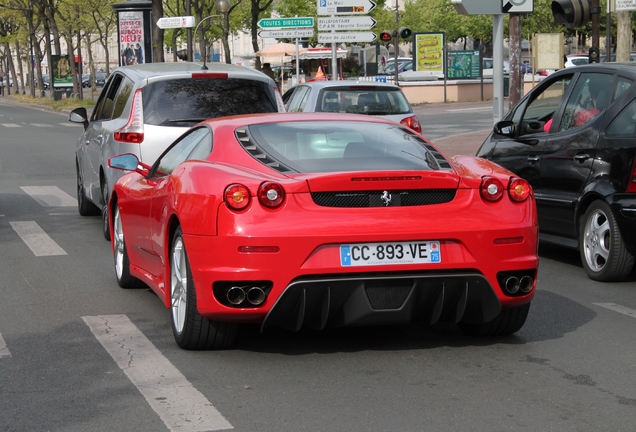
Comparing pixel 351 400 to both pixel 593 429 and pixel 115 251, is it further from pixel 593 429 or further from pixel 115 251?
pixel 115 251

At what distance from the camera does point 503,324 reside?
21.9ft

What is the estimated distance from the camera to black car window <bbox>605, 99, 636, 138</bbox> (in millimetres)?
8828

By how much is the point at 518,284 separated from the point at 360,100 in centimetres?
1171

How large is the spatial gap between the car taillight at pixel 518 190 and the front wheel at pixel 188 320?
5.49 ft

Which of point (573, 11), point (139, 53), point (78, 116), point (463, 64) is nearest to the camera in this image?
point (78, 116)

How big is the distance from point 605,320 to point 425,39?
42.0 m

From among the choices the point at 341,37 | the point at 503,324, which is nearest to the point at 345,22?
the point at 341,37

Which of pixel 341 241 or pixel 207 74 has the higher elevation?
pixel 207 74

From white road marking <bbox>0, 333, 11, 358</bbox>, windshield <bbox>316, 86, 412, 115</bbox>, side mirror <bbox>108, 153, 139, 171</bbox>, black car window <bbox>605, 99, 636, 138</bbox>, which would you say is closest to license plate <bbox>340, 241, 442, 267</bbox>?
white road marking <bbox>0, 333, 11, 358</bbox>

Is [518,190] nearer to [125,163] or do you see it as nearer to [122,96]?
[125,163]

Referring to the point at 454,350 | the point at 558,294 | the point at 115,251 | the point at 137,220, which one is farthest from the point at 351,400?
the point at 115,251

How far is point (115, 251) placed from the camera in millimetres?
8938

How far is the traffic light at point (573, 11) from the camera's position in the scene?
1667cm

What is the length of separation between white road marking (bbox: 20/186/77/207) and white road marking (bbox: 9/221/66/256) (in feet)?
6.33
